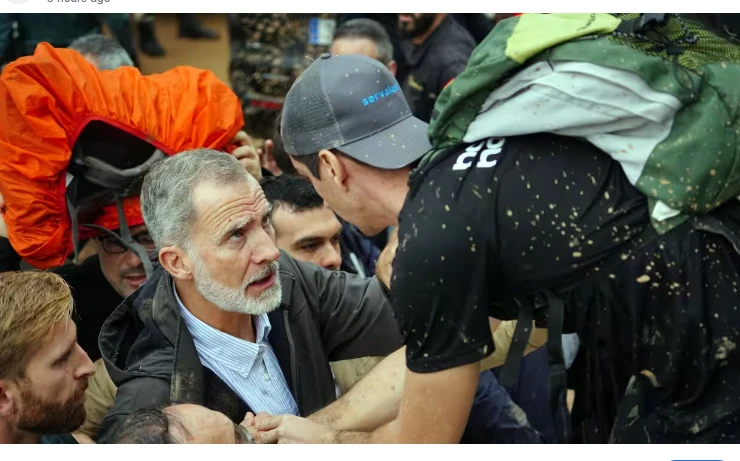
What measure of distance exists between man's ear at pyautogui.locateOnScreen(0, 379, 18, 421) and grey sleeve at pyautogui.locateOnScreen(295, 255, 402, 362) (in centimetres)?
97

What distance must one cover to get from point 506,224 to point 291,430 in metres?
0.98

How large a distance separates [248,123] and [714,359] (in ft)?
16.8

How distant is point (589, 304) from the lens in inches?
83.0

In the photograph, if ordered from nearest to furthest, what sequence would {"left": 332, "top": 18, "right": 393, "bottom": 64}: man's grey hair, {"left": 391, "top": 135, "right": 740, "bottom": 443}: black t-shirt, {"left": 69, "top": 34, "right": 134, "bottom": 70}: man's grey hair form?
{"left": 391, "top": 135, "right": 740, "bottom": 443}: black t-shirt, {"left": 69, "top": 34, "right": 134, "bottom": 70}: man's grey hair, {"left": 332, "top": 18, "right": 393, "bottom": 64}: man's grey hair

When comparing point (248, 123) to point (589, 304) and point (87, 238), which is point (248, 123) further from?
point (589, 304)

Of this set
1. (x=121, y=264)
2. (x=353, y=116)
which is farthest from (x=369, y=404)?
(x=121, y=264)

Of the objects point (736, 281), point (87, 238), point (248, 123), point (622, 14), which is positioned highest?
point (622, 14)

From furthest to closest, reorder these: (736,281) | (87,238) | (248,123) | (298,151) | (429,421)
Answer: (248,123) < (87,238) < (298,151) < (429,421) < (736,281)

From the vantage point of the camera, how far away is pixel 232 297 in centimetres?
281

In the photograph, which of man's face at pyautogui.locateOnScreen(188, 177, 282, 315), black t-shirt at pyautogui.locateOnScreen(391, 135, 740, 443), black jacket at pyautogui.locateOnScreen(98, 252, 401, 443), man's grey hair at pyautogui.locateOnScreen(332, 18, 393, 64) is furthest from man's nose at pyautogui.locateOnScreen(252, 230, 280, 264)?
man's grey hair at pyautogui.locateOnScreen(332, 18, 393, 64)

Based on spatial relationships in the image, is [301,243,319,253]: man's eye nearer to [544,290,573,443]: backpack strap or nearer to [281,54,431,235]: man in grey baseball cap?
[281,54,431,235]: man in grey baseball cap

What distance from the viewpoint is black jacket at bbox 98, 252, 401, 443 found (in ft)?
8.75

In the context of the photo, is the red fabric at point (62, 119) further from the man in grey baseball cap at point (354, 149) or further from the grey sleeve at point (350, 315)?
the man in grey baseball cap at point (354, 149)

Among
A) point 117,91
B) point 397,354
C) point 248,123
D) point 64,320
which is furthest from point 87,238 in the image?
point 248,123
